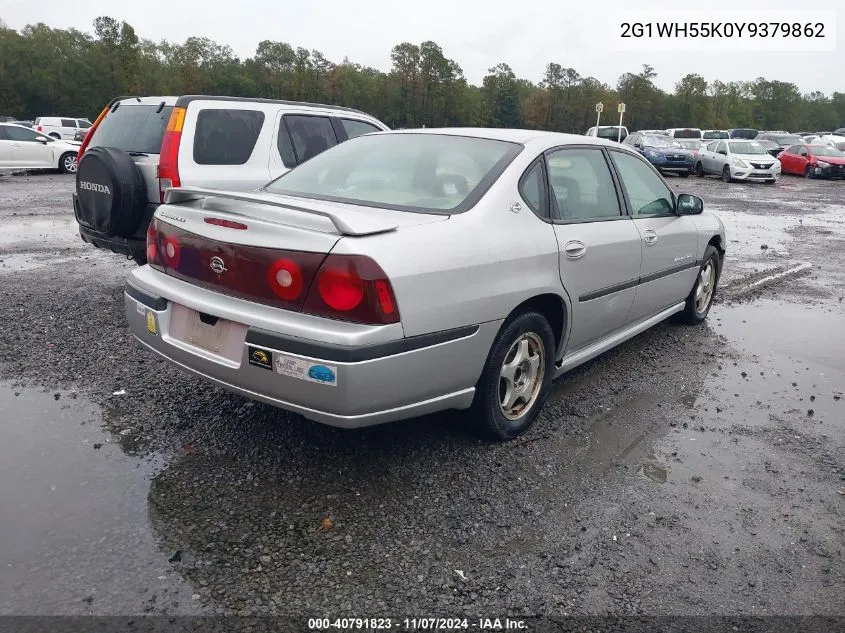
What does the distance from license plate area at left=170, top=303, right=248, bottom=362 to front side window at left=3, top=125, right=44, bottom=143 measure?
20.3 metres

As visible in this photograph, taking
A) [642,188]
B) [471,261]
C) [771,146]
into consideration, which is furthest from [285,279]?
[771,146]


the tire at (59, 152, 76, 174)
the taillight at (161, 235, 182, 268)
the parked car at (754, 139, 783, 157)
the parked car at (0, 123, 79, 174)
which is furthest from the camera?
the parked car at (754, 139, 783, 157)

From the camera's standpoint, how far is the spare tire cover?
5.55m

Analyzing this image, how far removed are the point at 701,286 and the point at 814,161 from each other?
26.6 meters

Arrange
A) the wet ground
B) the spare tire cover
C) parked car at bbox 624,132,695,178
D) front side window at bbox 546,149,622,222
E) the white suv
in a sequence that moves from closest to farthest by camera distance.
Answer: the wet ground
front side window at bbox 546,149,622,222
the spare tire cover
parked car at bbox 624,132,695,178
the white suv

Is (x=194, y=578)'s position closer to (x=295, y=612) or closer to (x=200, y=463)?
(x=295, y=612)

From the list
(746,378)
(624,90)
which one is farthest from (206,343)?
(624,90)

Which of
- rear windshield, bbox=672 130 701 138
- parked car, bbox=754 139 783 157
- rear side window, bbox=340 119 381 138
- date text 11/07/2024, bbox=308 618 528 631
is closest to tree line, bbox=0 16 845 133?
rear windshield, bbox=672 130 701 138

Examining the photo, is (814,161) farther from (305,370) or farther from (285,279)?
(305,370)

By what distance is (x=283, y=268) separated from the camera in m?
2.90

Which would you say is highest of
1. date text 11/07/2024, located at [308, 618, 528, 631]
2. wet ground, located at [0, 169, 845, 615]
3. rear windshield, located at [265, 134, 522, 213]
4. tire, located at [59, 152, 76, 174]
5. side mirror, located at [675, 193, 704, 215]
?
rear windshield, located at [265, 134, 522, 213]

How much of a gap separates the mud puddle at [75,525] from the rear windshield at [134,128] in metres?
3.09

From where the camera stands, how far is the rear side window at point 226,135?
6.11 metres

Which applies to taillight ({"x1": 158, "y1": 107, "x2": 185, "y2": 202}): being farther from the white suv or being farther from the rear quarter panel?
the white suv
